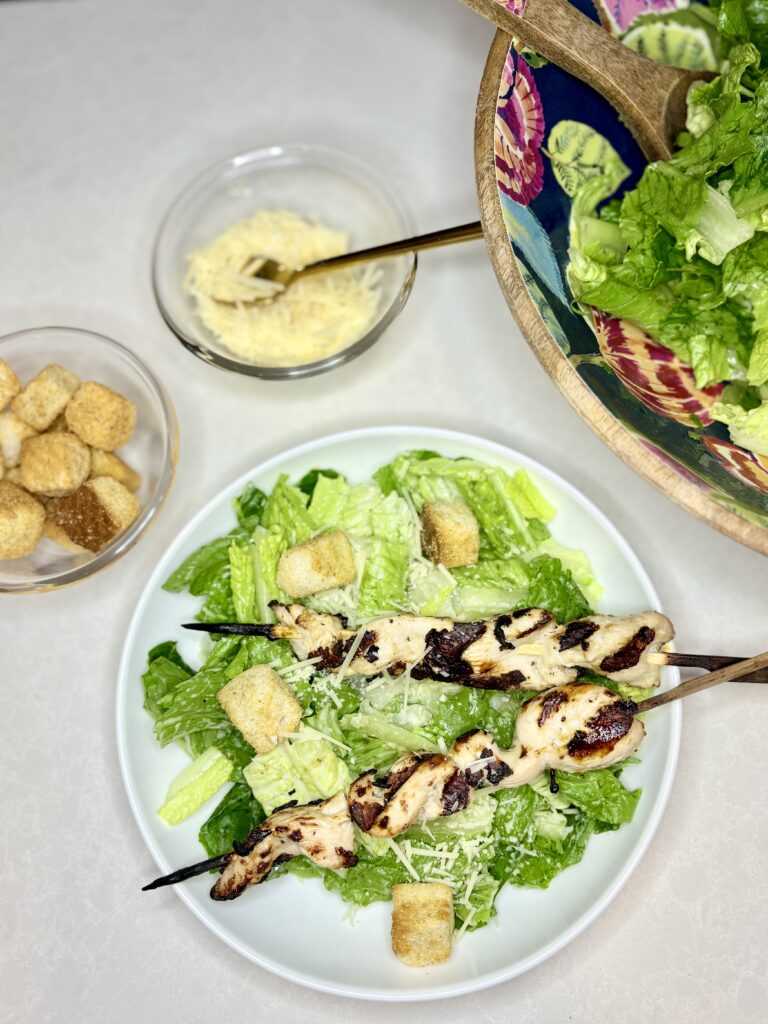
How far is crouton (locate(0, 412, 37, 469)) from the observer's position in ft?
8.63

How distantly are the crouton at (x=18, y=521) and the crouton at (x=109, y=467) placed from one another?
0.63 ft

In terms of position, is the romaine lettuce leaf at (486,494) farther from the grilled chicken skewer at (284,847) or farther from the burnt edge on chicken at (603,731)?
the grilled chicken skewer at (284,847)

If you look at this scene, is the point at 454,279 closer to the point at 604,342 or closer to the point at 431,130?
the point at 431,130

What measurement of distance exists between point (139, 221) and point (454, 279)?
1.07 m

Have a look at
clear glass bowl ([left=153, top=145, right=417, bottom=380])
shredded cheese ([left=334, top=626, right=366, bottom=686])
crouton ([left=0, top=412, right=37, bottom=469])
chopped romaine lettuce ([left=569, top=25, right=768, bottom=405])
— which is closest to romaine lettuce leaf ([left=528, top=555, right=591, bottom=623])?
shredded cheese ([left=334, top=626, right=366, bottom=686])

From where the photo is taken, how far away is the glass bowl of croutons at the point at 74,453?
2.52m

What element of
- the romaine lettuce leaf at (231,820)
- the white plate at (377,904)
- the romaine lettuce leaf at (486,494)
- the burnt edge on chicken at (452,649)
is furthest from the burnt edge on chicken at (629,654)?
the romaine lettuce leaf at (231,820)

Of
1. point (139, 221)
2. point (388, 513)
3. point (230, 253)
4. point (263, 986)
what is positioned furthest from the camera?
point (139, 221)

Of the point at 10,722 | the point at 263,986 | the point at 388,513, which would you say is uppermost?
the point at 388,513

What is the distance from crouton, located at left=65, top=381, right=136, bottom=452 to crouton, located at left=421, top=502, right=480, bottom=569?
89 centimetres

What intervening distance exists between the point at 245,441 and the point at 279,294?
0.45 m

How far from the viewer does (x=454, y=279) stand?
295cm

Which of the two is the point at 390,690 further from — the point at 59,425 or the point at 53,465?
the point at 59,425

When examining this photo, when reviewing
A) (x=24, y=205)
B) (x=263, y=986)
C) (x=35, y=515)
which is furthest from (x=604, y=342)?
(x=24, y=205)
